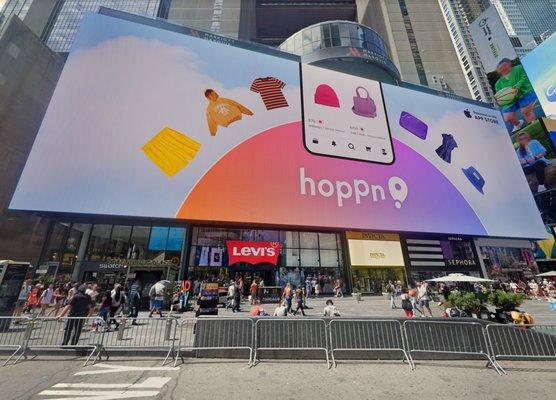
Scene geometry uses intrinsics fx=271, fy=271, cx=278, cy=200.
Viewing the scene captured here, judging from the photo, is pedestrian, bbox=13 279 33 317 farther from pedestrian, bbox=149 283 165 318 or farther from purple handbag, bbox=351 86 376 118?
purple handbag, bbox=351 86 376 118

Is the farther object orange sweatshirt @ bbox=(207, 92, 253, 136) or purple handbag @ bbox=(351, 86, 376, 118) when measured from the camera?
purple handbag @ bbox=(351, 86, 376, 118)

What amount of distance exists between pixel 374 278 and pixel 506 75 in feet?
178

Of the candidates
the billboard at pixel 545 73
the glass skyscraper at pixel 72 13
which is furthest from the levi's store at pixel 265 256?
the glass skyscraper at pixel 72 13

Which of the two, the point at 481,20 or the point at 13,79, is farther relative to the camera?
the point at 481,20

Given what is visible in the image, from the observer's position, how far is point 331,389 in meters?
5.46

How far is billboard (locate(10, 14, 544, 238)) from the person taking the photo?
20469mm

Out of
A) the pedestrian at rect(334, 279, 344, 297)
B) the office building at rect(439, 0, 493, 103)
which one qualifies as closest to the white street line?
the pedestrian at rect(334, 279, 344, 297)

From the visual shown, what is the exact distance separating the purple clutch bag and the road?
28.3m

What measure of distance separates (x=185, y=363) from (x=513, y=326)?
8.70m

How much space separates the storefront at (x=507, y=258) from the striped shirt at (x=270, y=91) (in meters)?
27.1

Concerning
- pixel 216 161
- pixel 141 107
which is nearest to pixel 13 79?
pixel 141 107

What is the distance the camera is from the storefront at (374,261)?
2564 centimetres

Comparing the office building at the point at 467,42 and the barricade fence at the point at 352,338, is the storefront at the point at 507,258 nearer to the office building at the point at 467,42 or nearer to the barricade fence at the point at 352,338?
the barricade fence at the point at 352,338

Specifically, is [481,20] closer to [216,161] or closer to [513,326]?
[216,161]
